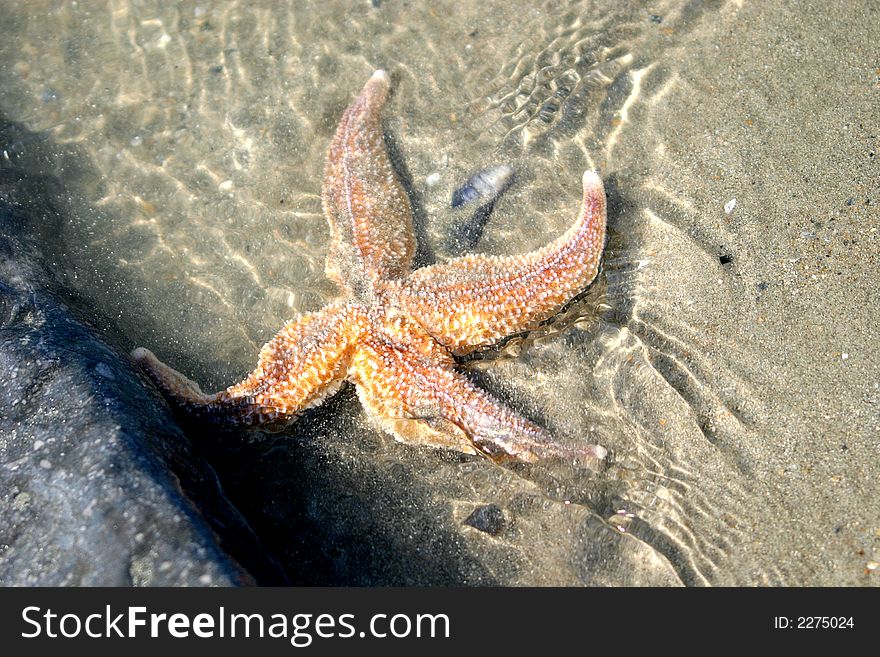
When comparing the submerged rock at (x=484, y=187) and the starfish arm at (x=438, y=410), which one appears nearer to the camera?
the starfish arm at (x=438, y=410)

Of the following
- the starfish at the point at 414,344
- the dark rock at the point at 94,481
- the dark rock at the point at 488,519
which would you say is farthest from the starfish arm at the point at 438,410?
the dark rock at the point at 94,481

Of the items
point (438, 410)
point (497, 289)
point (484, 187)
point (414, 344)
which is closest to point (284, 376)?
point (414, 344)

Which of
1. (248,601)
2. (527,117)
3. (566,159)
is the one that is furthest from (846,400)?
(248,601)

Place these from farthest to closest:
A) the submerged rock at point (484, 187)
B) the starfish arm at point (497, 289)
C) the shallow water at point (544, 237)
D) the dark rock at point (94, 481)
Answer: the submerged rock at point (484, 187)
the starfish arm at point (497, 289)
the shallow water at point (544, 237)
the dark rock at point (94, 481)

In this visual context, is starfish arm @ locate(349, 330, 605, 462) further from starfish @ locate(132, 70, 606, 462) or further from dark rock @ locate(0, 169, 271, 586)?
dark rock @ locate(0, 169, 271, 586)

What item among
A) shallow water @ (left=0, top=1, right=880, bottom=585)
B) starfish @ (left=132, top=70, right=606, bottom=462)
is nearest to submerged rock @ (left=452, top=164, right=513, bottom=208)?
shallow water @ (left=0, top=1, right=880, bottom=585)

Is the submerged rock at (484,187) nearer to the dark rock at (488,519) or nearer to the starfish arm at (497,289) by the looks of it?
the starfish arm at (497,289)

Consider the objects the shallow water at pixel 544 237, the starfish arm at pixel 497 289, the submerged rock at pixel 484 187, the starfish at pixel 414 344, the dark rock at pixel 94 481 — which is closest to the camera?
the dark rock at pixel 94 481
